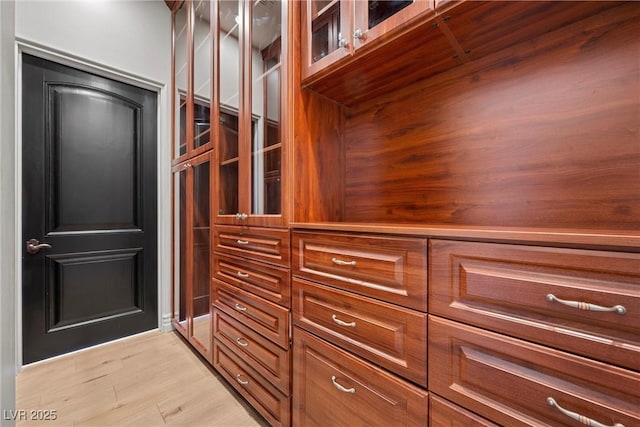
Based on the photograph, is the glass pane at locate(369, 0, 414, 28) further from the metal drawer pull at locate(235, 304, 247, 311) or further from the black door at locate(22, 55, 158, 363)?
the black door at locate(22, 55, 158, 363)

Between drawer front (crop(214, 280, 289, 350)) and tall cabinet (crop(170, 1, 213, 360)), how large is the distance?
0.28 meters

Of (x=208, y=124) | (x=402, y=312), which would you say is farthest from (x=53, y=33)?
(x=402, y=312)

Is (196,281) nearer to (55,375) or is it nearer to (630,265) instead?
(55,375)

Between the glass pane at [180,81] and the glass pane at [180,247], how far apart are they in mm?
273

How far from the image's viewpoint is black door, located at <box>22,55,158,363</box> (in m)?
1.96

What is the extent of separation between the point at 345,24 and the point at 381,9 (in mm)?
146

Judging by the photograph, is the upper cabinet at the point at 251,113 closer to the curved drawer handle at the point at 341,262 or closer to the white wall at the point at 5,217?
the curved drawer handle at the point at 341,262

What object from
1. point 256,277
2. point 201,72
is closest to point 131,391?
point 256,277

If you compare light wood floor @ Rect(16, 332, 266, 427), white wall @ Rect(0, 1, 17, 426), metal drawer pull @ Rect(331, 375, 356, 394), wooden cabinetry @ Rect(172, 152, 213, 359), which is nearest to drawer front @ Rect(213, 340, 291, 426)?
light wood floor @ Rect(16, 332, 266, 427)

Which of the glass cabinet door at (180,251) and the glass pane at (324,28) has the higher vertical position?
the glass pane at (324,28)

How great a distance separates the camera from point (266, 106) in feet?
4.76

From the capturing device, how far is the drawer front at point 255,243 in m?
1.27

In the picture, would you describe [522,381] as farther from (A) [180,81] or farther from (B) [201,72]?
(A) [180,81]

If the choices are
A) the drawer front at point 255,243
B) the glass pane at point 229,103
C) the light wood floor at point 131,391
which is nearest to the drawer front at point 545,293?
the drawer front at point 255,243
